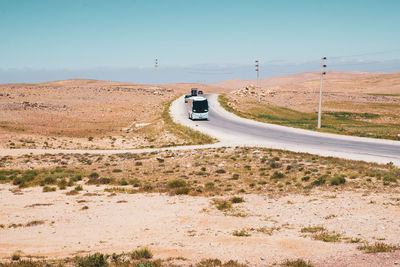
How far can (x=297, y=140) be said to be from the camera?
37.2m

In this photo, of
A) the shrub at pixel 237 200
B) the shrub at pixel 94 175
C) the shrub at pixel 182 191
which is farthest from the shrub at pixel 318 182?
the shrub at pixel 94 175

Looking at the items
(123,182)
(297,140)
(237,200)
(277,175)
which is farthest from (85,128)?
(237,200)

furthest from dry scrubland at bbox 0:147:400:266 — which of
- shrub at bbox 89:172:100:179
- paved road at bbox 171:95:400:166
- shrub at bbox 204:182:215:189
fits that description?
paved road at bbox 171:95:400:166

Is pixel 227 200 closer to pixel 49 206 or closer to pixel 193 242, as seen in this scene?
pixel 193 242

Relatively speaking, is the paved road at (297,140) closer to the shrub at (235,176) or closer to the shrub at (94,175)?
the shrub at (235,176)

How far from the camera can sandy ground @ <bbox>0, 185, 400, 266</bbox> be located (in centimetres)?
1130

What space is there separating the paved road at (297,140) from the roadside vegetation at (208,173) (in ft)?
11.0

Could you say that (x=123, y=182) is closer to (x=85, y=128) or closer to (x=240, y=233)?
(x=240, y=233)

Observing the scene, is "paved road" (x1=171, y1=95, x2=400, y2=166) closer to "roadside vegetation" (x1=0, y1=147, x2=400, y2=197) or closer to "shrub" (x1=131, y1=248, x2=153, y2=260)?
"roadside vegetation" (x1=0, y1=147, x2=400, y2=197)

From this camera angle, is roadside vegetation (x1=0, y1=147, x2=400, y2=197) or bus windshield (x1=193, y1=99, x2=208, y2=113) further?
bus windshield (x1=193, y1=99, x2=208, y2=113)

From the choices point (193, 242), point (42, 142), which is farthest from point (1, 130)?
point (193, 242)

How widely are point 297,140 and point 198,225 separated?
24711mm

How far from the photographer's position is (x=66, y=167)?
1160 inches

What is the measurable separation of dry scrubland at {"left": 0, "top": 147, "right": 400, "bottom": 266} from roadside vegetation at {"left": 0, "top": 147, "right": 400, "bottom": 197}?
0.08 metres
